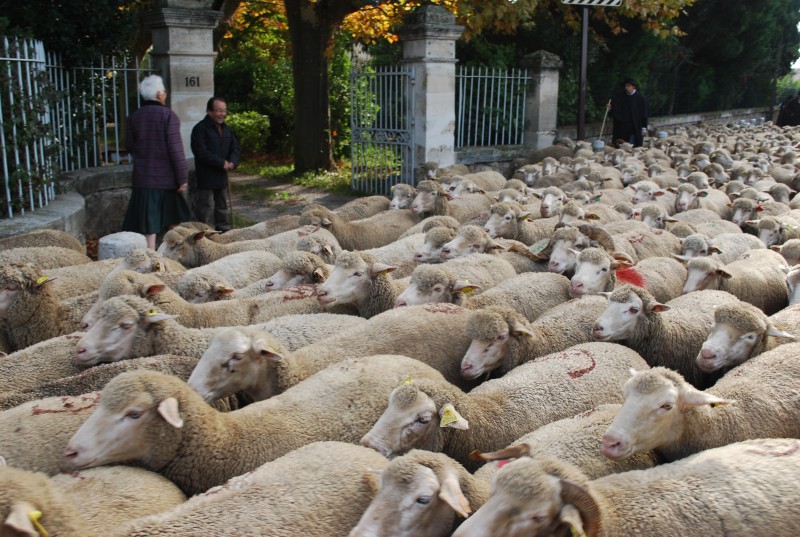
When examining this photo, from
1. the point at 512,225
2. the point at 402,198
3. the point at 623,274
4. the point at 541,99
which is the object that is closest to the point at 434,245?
the point at 512,225

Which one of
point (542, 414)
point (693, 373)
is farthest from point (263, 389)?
point (693, 373)

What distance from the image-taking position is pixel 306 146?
14.6 m

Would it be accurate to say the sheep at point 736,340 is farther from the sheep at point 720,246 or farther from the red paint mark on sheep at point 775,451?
the sheep at point 720,246

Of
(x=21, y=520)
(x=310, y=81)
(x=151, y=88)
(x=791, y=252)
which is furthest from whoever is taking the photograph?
(x=310, y=81)

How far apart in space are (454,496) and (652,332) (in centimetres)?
257

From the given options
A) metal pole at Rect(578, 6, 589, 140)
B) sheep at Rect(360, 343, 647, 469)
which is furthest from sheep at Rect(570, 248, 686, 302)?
metal pole at Rect(578, 6, 589, 140)

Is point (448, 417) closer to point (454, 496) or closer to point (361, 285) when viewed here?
point (454, 496)

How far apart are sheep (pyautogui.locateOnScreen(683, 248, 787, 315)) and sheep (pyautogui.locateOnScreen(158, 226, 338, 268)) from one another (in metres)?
3.30

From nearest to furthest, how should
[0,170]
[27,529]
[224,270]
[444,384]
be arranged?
[27,529], [444,384], [224,270], [0,170]

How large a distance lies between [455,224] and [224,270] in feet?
8.40

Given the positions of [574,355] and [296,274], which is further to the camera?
[296,274]

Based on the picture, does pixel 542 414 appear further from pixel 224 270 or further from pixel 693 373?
pixel 224 270

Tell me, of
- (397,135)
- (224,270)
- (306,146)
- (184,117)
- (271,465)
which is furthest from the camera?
(306,146)

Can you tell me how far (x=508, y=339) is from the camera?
4527mm
